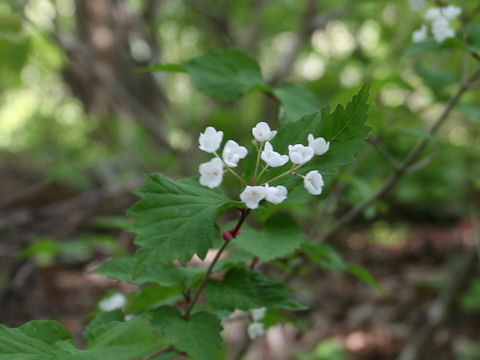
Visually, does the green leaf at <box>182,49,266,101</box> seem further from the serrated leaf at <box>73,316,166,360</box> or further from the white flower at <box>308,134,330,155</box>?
the serrated leaf at <box>73,316,166,360</box>

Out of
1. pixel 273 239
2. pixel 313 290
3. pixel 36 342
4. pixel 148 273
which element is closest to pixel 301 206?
pixel 273 239

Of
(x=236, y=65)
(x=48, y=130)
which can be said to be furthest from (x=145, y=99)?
(x=236, y=65)

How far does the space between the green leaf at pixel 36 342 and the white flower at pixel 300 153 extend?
16.6 inches

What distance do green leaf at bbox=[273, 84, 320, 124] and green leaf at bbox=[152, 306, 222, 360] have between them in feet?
1.51

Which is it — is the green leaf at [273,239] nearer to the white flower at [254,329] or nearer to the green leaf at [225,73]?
the white flower at [254,329]

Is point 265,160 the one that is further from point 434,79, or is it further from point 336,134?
point 434,79

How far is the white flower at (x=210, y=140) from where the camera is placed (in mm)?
670

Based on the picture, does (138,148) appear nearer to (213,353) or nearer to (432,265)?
(432,265)

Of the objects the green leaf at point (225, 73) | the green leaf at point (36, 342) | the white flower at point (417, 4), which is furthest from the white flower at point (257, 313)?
the white flower at point (417, 4)

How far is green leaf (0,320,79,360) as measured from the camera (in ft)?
1.97

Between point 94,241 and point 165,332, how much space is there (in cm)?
152

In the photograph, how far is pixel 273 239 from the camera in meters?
0.86

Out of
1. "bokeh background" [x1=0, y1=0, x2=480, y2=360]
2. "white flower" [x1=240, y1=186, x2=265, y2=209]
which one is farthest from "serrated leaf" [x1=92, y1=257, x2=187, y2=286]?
"bokeh background" [x1=0, y1=0, x2=480, y2=360]

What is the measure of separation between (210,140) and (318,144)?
0.17 metres
